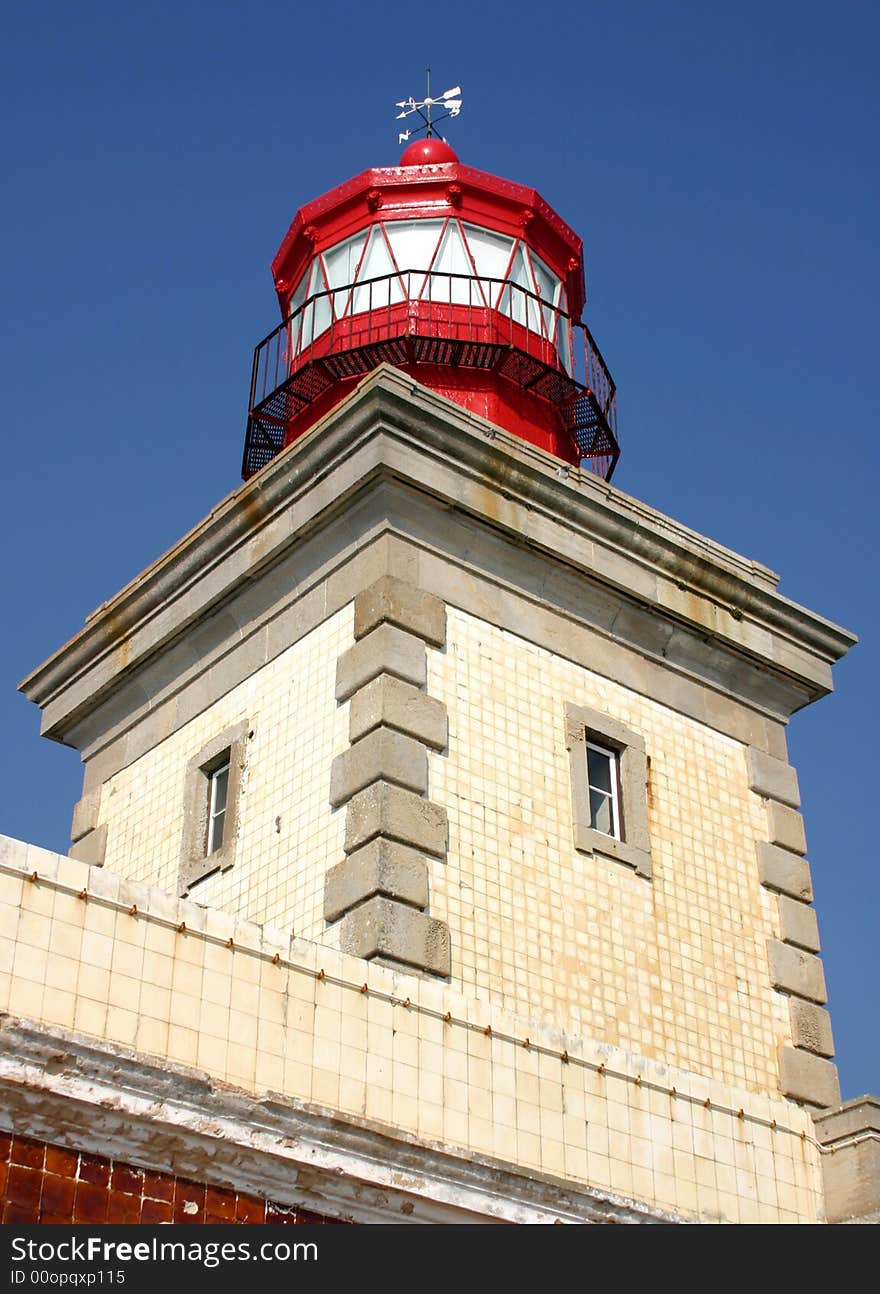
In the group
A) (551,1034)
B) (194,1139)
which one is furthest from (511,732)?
(194,1139)

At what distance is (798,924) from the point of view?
14008mm

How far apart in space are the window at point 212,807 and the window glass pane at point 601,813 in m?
2.40

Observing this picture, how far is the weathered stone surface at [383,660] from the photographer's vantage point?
12.5 metres

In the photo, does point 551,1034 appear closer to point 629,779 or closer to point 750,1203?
point 750,1203

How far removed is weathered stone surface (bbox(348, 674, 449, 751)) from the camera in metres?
12.3

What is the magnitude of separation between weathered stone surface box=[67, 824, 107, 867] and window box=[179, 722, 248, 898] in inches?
44.0

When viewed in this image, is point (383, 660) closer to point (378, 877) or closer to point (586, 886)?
point (378, 877)

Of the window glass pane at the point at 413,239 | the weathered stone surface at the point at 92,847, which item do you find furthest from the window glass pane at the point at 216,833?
the window glass pane at the point at 413,239

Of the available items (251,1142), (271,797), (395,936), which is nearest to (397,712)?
(271,797)

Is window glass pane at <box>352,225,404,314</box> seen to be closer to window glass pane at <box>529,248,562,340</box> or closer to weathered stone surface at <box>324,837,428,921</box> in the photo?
window glass pane at <box>529,248,562,340</box>

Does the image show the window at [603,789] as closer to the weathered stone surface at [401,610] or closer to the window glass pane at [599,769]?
the window glass pane at [599,769]

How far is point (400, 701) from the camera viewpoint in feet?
40.7

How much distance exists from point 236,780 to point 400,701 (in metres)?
1.60

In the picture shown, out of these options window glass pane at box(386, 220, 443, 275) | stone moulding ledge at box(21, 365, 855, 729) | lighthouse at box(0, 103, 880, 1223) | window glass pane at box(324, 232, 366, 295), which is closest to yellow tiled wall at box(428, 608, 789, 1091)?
lighthouse at box(0, 103, 880, 1223)
